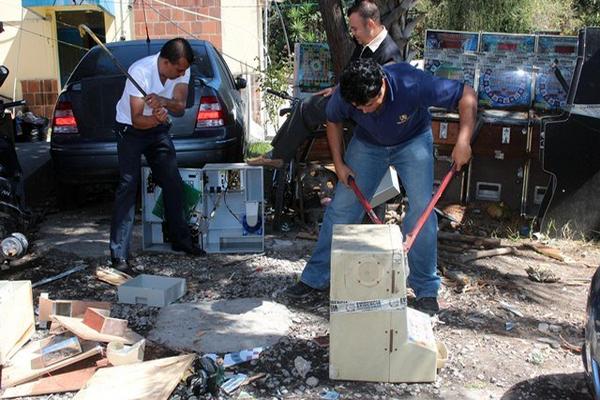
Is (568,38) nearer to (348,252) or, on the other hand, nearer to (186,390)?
(348,252)

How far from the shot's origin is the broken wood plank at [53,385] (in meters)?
3.64

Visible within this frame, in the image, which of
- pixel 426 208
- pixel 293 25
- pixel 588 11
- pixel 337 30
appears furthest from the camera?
pixel 293 25

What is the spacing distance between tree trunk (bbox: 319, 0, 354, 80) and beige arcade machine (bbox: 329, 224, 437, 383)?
3.06 meters

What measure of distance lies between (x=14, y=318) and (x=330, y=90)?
2869 millimetres

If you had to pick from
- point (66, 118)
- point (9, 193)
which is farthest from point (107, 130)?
point (9, 193)

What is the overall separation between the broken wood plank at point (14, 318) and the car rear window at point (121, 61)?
2.92m

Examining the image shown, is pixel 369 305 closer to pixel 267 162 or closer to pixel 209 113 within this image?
pixel 267 162

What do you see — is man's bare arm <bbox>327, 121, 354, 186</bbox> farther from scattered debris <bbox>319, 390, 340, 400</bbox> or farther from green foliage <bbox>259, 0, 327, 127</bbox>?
green foliage <bbox>259, 0, 327, 127</bbox>

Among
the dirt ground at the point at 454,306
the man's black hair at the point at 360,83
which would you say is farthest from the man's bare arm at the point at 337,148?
the dirt ground at the point at 454,306

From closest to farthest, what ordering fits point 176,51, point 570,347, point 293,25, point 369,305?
point 369,305 < point 570,347 < point 176,51 < point 293,25

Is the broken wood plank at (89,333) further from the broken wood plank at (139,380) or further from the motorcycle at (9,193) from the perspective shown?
the motorcycle at (9,193)

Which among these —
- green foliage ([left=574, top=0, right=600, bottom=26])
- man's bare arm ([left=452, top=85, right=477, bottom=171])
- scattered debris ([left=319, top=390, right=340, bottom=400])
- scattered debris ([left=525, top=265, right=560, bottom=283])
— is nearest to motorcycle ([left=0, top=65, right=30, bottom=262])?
scattered debris ([left=319, top=390, right=340, bottom=400])

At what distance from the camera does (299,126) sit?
5.91 metres

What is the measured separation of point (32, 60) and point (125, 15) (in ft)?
7.37
